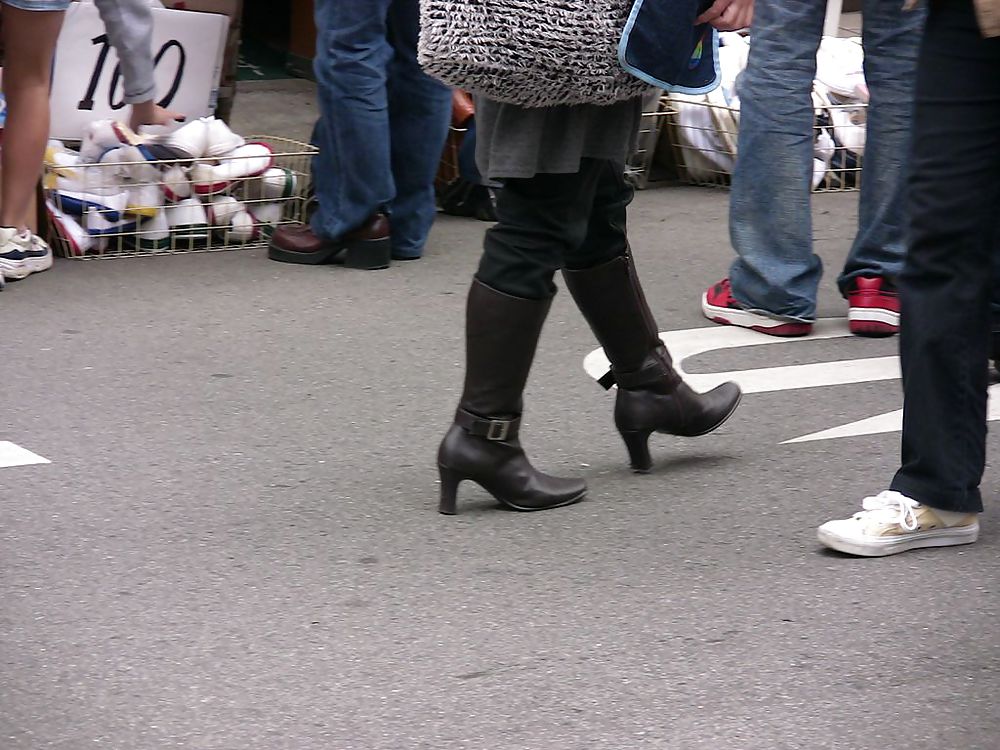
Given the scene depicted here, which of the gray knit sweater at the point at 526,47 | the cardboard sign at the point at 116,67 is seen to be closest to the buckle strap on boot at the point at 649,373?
the gray knit sweater at the point at 526,47

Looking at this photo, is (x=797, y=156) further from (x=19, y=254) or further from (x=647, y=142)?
(x=19, y=254)

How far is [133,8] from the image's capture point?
5.11 m

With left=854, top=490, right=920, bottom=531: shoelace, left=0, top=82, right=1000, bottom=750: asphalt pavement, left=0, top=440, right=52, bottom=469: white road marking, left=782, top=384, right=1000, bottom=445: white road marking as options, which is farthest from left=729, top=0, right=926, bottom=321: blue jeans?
left=0, top=440, right=52, bottom=469: white road marking

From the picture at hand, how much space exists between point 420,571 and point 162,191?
278 cm

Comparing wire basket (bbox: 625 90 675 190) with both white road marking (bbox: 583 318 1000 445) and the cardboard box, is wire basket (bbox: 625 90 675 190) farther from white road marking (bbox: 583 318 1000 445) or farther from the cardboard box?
white road marking (bbox: 583 318 1000 445)

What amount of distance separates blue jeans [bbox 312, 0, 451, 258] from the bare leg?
31.7 inches

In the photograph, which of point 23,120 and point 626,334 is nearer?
point 626,334

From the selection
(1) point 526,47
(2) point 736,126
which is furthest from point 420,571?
(2) point 736,126

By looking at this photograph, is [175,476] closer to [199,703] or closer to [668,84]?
[199,703]

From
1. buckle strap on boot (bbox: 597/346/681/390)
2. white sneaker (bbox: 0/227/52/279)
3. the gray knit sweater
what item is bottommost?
white sneaker (bbox: 0/227/52/279)

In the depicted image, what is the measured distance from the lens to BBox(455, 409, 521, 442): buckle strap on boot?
9.30ft

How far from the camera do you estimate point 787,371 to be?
3994mm

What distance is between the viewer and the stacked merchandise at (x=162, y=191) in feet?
16.5

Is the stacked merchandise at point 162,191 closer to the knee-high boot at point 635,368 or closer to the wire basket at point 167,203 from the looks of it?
the wire basket at point 167,203
